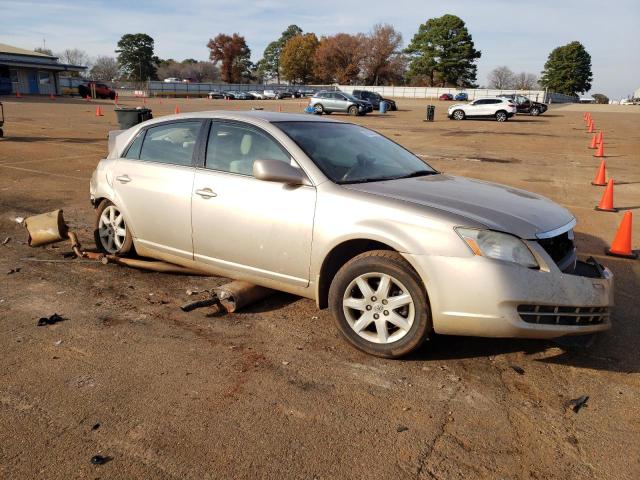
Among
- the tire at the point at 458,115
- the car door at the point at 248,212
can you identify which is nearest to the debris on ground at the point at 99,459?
the car door at the point at 248,212

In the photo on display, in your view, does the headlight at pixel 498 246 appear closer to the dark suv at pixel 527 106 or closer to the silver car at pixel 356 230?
the silver car at pixel 356 230

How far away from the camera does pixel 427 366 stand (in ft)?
11.7

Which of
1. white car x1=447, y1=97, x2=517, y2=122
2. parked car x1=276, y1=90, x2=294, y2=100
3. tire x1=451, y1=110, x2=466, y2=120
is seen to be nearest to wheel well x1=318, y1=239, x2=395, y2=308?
white car x1=447, y1=97, x2=517, y2=122

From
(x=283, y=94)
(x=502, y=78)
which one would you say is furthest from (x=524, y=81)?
(x=283, y=94)

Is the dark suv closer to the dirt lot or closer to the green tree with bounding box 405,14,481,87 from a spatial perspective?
the dirt lot

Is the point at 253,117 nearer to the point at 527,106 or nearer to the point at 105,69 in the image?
the point at 527,106

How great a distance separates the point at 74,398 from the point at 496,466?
89.5 inches

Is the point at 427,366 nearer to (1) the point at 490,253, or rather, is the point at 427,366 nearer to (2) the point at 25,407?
(1) the point at 490,253

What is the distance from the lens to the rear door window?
15.5ft

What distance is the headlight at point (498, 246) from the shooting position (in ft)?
10.9

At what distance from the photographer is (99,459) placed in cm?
258

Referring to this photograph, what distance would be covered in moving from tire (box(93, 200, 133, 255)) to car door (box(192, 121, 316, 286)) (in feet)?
3.37

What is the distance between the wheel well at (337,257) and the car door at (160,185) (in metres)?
1.31

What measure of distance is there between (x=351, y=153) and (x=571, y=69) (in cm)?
12748
